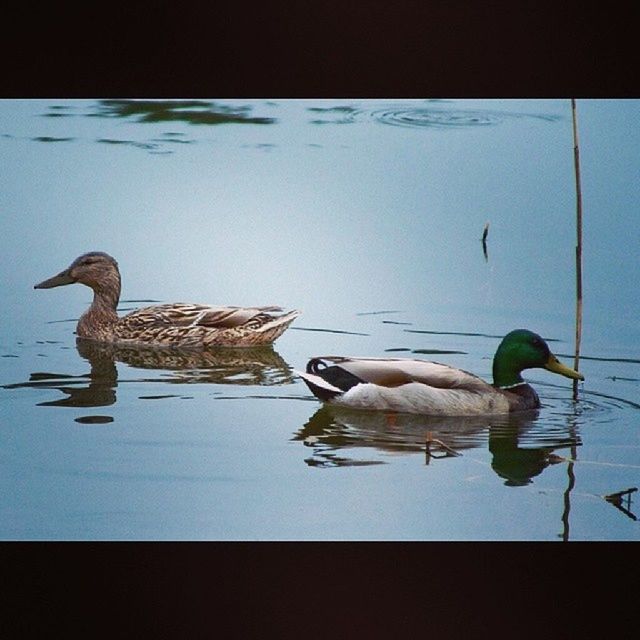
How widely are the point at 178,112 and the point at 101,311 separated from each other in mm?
943

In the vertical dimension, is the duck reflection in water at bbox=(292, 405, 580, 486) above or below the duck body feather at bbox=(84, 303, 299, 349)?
below

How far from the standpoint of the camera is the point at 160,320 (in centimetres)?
807

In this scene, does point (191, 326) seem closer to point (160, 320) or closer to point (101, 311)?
point (160, 320)

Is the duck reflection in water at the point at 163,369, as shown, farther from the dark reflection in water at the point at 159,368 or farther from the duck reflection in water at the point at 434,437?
the duck reflection in water at the point at 434,437

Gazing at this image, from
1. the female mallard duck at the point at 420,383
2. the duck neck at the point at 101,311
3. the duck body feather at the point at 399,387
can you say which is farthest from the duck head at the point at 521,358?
the duck neck at the point at 101,311

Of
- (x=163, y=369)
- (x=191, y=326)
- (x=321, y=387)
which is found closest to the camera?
(x=321, y=387)

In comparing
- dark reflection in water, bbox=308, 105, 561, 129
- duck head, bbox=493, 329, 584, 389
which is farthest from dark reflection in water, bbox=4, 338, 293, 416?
dark reflection in water, bbox=308, 105, 561, 129

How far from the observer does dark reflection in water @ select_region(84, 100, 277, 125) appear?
24.2 feet

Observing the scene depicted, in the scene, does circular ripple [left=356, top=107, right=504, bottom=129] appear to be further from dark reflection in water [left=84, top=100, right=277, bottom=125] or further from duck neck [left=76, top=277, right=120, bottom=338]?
duck neck [left=76, top=277, right=120, bottom=338]

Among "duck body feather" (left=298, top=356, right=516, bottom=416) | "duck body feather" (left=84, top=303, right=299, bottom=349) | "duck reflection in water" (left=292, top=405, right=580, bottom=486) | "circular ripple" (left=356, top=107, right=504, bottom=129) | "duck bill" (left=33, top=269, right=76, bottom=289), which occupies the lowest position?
"duck reflection in water" (left=292, top=405, right=580, bottom=486)

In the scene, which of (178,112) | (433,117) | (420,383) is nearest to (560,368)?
(420,383)

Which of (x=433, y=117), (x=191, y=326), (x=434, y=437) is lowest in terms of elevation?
(x=434, y=437)
